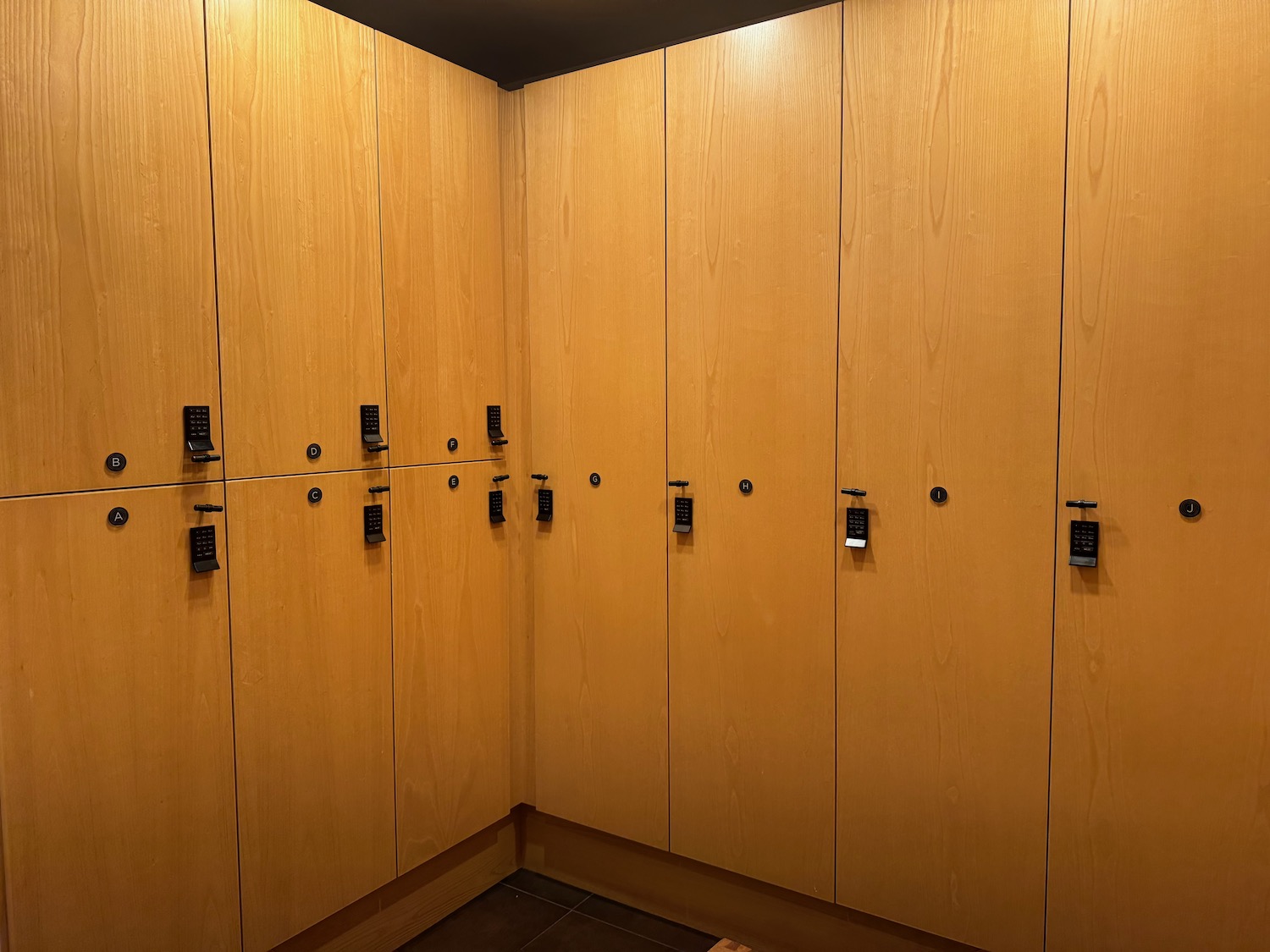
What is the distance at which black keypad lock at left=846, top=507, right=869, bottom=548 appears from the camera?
2209mm

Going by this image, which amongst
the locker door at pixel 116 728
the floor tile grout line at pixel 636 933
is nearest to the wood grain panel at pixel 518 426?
the floor tile grout line at pixel 636 933

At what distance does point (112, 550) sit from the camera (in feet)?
6.01

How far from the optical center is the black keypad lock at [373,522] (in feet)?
7.73

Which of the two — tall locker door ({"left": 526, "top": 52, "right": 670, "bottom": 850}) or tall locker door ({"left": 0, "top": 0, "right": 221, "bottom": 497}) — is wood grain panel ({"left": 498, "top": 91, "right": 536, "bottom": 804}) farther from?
tall locker door ({"left": 0, "top": 0, "right": 221, "bottom": 497})

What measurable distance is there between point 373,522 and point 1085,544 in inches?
69.2

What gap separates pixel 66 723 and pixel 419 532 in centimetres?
98

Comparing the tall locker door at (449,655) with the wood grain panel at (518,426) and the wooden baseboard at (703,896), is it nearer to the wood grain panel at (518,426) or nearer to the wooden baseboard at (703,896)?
the wood grain panel at (518,426)

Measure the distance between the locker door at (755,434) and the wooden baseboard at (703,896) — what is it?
0.27 feet

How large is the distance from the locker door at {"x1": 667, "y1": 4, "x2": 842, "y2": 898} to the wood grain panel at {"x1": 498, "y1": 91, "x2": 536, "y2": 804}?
0.53 metres

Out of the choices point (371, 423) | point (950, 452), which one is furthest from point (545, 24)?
point (950, 452)

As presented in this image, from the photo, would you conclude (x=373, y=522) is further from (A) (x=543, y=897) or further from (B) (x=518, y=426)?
(A) (x=543, y=897)

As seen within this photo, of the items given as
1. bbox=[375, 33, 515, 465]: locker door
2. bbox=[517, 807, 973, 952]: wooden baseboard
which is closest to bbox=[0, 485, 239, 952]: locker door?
bbox=[375, 33, 515, 465]: locker door

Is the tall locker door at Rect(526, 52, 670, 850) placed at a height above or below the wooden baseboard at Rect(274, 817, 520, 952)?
above

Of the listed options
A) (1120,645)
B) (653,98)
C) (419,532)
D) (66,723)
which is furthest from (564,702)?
(653,98)
